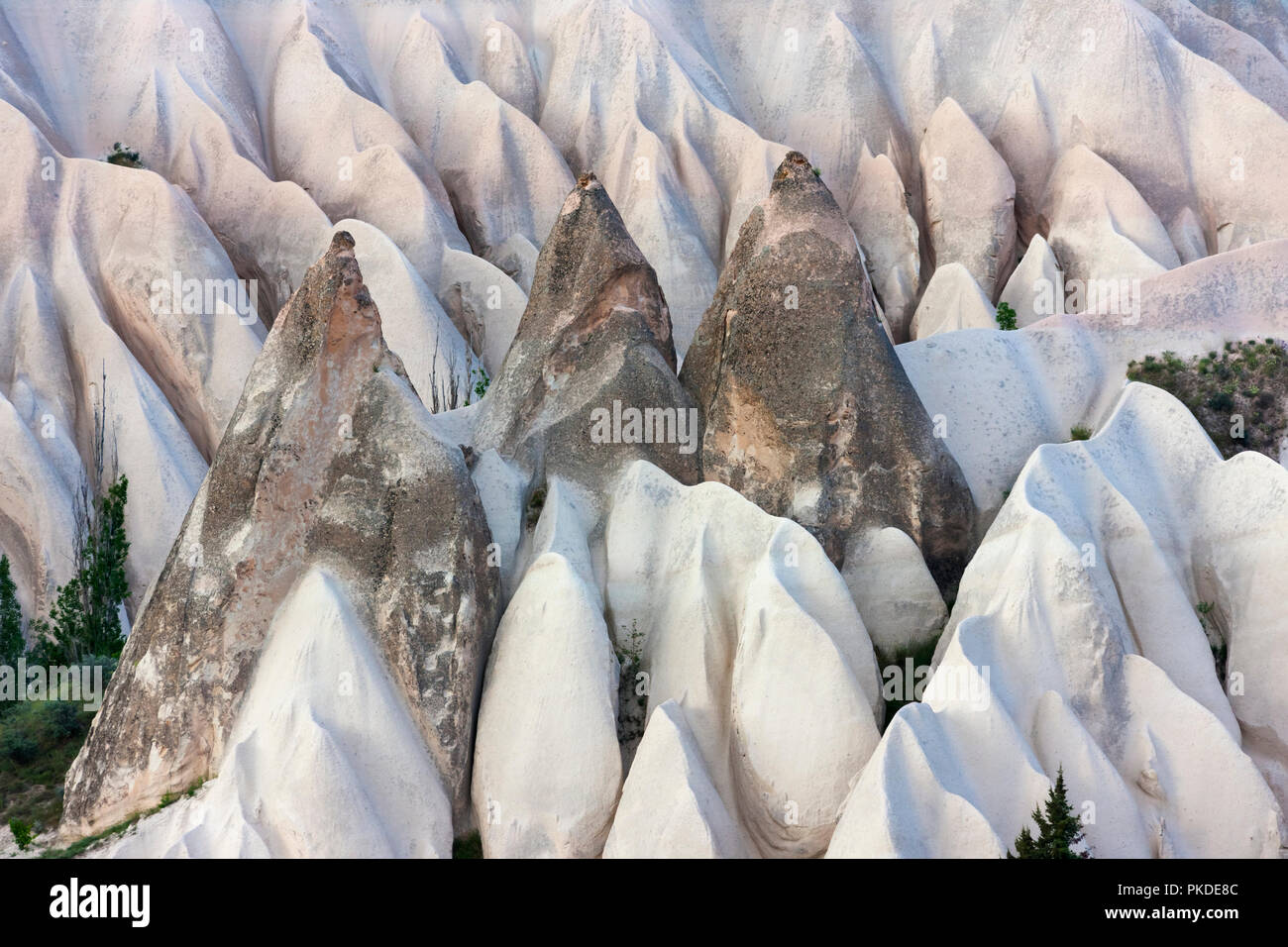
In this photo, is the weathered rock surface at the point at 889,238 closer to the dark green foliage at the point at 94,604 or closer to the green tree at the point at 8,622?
the dark green foliage at the point at 94,604

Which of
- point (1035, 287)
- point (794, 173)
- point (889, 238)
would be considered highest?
point (889, 238)

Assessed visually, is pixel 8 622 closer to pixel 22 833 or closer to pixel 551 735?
pixel 22 833

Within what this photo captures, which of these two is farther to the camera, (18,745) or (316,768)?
(18,745)

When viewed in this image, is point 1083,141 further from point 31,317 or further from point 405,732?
point 405,732

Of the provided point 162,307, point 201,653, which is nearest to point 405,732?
point 201,653

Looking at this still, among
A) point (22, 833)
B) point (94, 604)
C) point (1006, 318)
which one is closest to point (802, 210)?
point (1006, 318)
